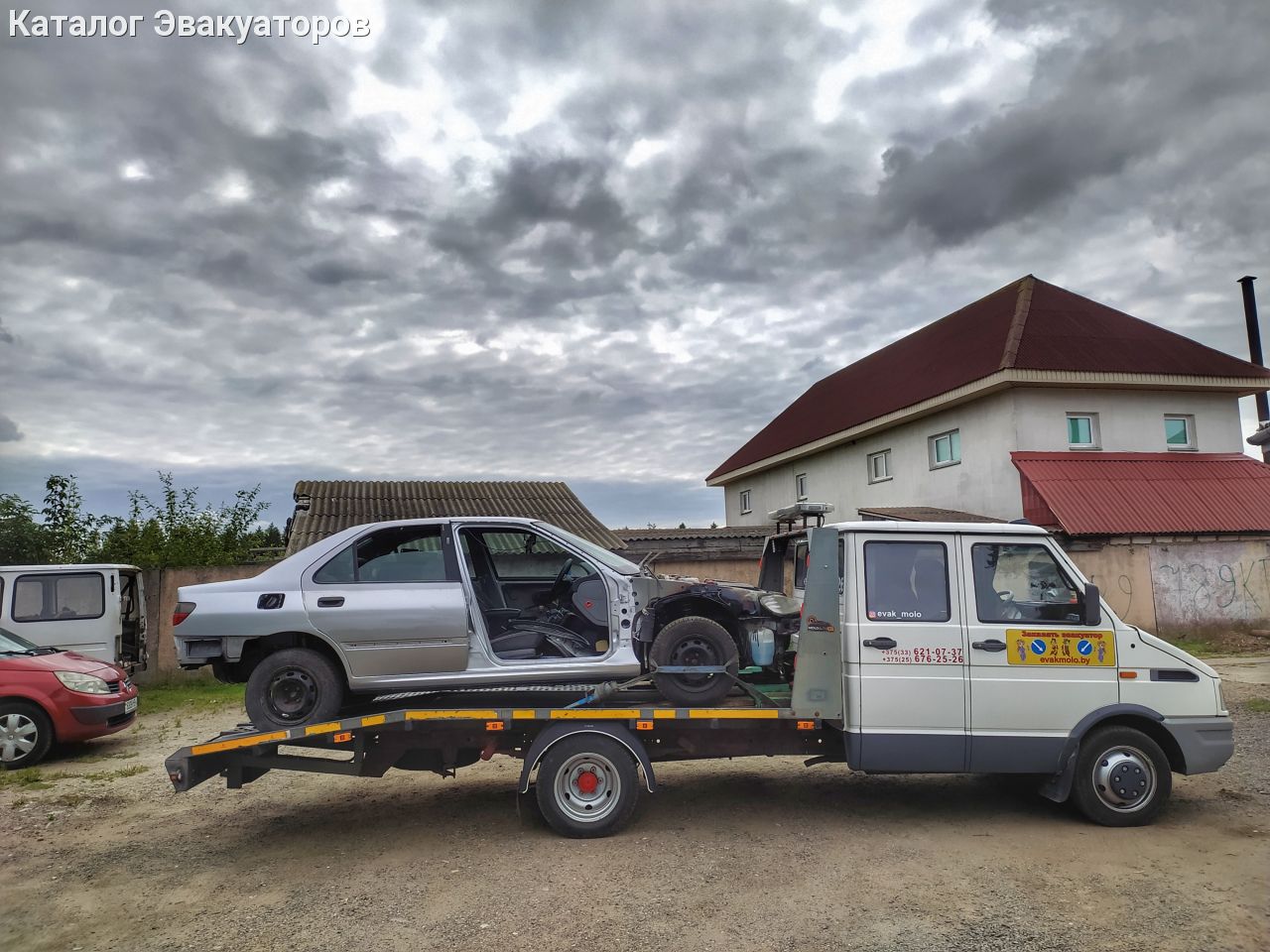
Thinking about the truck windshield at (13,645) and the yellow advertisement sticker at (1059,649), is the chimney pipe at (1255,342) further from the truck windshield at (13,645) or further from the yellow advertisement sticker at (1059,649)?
the truck windshield at (13,645)

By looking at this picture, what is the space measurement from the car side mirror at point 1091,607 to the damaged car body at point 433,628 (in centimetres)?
197

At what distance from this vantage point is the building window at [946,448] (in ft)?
68.2

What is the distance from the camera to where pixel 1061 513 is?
680 inches

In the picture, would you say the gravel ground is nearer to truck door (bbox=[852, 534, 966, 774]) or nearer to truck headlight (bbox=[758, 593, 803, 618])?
truck door (bbox=[852, 534, 966, 774])

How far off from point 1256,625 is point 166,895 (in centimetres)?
1950

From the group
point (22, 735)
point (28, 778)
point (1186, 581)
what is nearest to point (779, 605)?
point (28, 778)

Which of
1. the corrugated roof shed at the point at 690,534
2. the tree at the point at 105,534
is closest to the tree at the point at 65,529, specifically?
the tree at the point at 105,534

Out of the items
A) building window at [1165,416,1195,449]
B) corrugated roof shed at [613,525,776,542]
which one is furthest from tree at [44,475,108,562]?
building window at [1165,416,1195,449]

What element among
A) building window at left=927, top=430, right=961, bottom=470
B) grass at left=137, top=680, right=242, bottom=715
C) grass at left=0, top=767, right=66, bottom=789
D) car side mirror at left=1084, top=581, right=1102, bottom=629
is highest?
building window at left=927, top=430, right=961, bottom=470

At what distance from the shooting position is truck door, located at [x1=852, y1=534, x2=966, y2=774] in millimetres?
6102

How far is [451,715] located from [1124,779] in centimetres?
459

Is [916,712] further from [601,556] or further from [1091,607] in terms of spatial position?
[601,556]

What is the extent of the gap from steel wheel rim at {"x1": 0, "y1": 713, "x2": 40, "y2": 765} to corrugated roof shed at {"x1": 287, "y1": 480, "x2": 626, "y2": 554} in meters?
8.87

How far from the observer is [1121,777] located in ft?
20.3
